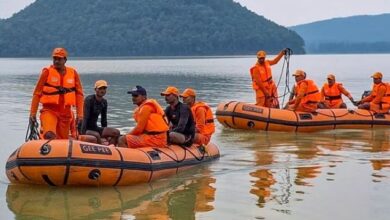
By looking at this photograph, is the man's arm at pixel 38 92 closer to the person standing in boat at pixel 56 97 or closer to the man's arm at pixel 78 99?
the person standing in boat at pixel 56 97

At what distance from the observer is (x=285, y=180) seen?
347 inches

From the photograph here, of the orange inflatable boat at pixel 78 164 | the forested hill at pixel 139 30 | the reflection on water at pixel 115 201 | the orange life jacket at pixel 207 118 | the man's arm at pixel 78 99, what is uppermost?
the forested hill at pixel 139 30

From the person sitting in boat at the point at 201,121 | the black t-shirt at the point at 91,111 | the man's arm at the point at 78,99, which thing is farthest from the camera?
the person sitting in boat at the point at 201,121

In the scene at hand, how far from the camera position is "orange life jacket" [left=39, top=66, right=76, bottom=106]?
8742 millimetres

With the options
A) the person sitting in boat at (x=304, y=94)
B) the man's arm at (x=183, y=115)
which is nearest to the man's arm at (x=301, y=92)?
the person sitting in boat at (x=304, y=94)

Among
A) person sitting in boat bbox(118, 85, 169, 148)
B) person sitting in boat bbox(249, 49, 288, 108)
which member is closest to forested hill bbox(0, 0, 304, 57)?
person sitting in boat bbox(249, 49, 288, 108)

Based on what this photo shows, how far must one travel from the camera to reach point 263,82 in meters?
13.9

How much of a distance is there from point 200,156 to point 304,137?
4.11 m

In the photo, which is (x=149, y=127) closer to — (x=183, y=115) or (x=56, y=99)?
(x=183, y=115)

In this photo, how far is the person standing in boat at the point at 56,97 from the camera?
343 inches

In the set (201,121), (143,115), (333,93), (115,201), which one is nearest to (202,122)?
(201,121)

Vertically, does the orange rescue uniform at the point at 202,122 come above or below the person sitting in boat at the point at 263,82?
below

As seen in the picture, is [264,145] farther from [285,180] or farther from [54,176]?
[54,176]

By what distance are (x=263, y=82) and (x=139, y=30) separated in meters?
126
